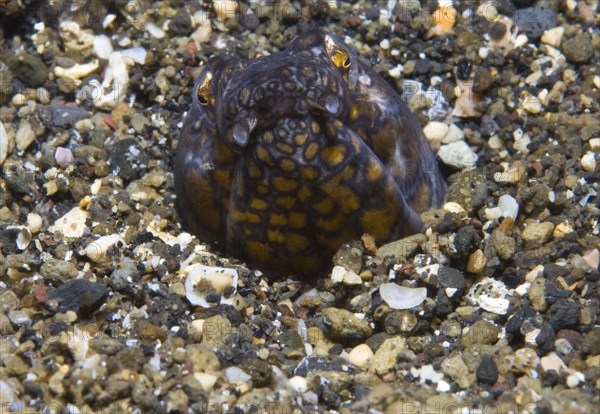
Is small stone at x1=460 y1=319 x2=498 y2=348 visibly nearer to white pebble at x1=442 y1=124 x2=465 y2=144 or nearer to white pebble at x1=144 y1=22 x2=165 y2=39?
white pebble at x1=442 y1=124 x2=465 y2=144

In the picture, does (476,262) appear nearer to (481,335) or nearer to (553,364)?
(481,335)

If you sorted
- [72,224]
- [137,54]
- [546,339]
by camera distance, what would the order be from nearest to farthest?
[546,339] < [72,224] < [137,54]

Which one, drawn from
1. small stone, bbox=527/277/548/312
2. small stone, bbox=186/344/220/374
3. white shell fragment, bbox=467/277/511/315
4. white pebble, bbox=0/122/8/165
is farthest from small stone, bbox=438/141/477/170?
white pebble, bbox=0/122/8/165

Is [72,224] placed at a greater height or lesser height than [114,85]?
lesser

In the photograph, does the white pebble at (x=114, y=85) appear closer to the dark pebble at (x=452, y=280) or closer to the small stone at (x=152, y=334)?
the small stone at (x=152, y=334)

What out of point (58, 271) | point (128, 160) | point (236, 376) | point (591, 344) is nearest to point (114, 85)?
point (128, 160)

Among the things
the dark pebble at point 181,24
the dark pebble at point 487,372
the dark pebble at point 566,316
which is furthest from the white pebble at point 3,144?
the dark pebble at point 566,316

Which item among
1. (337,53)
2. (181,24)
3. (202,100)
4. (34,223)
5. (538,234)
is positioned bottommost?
(34,223)
